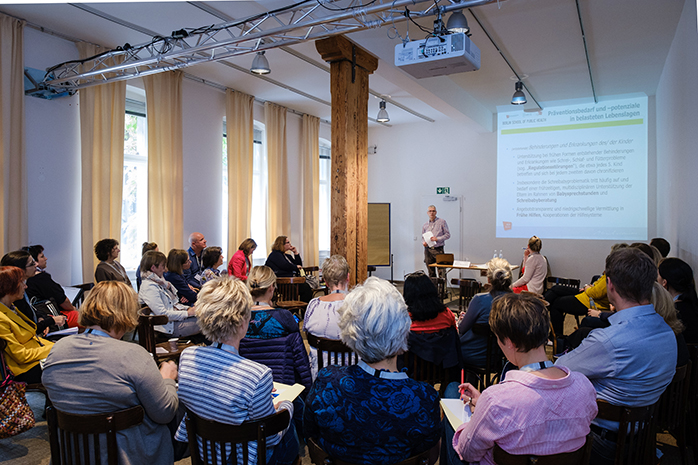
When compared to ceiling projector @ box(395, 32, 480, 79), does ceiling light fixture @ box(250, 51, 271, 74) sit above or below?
above

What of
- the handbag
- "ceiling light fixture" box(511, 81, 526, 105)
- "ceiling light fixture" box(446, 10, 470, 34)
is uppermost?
"ceiling light fixture" box(511, 81, 526, 105)

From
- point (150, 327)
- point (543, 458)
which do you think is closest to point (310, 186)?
point (150, 327)

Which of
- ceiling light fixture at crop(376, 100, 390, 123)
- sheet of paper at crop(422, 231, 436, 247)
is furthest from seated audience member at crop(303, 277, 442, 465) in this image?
sheet of paper at crop(422, 231, 436, 247)

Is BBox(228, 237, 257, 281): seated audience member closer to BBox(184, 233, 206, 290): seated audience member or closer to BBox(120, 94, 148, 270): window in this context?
BBox(184, 233, 206, 290): seated audience member

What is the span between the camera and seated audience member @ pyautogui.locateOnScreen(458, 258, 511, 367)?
10.3 feet

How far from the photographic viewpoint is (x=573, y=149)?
880cm

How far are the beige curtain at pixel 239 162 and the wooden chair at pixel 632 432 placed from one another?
7.20 m

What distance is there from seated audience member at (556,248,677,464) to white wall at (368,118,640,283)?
778 centimetres

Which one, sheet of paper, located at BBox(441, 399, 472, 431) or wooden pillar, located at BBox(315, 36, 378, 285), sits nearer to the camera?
sheet of paper, located at BBox(441, 399, 472, 431)

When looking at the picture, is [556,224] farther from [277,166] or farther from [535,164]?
[277,166]

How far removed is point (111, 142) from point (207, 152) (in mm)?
1789

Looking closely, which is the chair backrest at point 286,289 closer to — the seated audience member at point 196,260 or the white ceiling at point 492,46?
the seated audience member at point 196,260

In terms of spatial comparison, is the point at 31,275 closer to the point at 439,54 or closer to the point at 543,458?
the point at 439,54

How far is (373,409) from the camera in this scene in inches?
60.6
